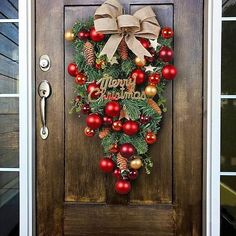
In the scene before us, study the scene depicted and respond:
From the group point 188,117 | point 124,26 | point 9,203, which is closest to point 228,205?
point 188,117

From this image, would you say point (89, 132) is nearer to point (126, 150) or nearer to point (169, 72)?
point (126, 150)

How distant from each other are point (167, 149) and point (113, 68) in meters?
0.54

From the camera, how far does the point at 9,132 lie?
1.89 metres

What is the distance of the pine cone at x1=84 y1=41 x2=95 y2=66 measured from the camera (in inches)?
67.8

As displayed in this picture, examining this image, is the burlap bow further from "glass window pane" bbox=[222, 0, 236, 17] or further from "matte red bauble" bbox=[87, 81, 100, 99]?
"glass window pane" bbox=[222, 0, 236, 17]

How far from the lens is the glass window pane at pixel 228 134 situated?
5.89 ft

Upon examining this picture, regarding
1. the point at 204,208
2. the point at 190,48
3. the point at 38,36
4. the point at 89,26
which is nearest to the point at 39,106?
the point at 38,36

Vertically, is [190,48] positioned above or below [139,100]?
above

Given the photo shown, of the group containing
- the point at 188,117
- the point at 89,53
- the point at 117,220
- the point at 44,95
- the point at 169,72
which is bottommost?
the point at 117,220

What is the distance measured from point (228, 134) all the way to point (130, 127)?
1.82 ft

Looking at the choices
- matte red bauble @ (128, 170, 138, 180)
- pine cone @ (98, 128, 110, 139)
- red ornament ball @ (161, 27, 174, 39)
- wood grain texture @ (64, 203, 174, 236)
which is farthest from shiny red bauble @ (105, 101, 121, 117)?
wood grain texture @ (64, 203, 174, 236)

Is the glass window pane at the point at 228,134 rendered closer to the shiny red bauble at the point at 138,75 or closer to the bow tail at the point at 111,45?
the shiny red bauble at the point at 138,75

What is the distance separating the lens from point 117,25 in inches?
65.8

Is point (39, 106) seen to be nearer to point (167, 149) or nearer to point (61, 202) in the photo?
point (61, 202)
